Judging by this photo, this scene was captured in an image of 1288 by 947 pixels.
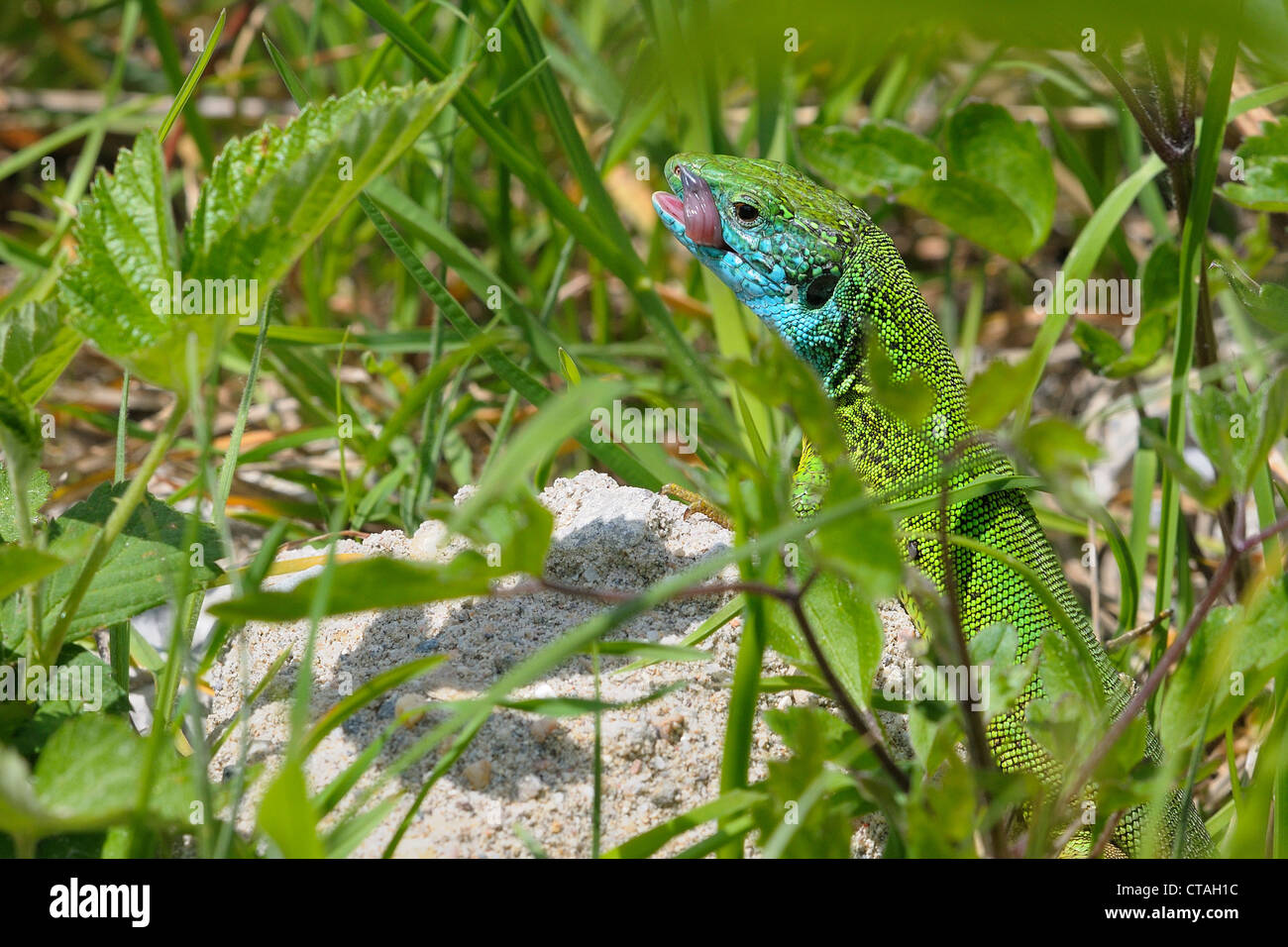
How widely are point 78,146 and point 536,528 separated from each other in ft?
19.2

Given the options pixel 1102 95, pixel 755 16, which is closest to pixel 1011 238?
pixel 1102 95

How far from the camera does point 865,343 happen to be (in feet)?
11.9

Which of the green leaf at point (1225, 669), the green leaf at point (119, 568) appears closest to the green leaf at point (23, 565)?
the green leaf at point (119, 568)

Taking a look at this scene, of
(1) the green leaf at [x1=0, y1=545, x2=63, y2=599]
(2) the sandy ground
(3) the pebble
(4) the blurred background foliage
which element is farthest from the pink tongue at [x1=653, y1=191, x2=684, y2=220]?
(1) the green leaf at [x1=0, y1=545, x2=63, y2=599]

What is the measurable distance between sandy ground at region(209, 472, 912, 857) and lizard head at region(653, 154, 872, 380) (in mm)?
1175

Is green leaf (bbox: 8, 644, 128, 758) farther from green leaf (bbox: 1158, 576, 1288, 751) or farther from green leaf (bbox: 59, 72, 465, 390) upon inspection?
green leaf (bbox: 1158, 576, 1288, 751)

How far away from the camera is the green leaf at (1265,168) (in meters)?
3.00

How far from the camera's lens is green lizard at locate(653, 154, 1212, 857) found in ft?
9.46

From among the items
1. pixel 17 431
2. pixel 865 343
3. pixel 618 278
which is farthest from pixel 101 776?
pixel 865 343

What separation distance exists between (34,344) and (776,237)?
2.39m

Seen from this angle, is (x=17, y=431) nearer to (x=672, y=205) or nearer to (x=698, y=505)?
(x=698, y=505)

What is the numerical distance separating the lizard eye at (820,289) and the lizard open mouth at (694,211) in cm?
35
